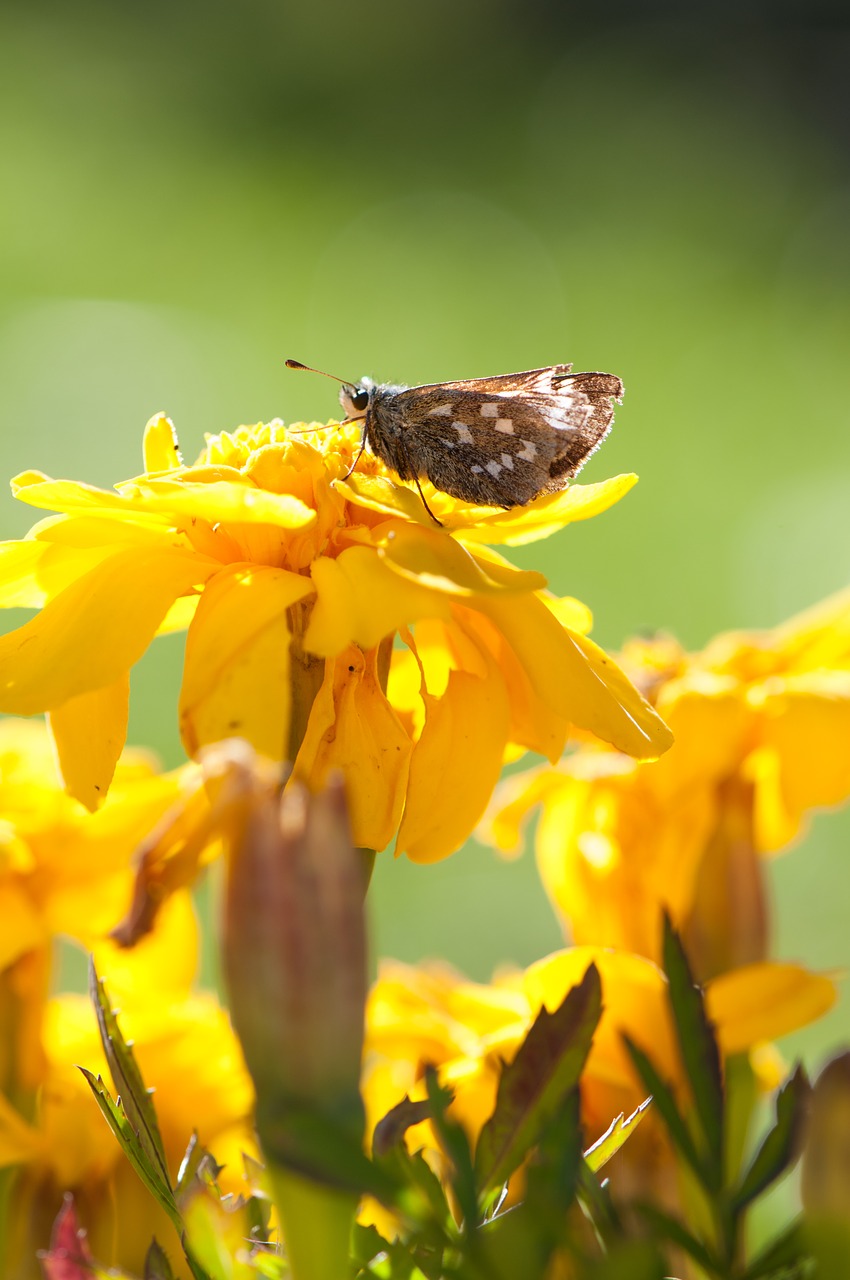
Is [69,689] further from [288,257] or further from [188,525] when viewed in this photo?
[288,257]

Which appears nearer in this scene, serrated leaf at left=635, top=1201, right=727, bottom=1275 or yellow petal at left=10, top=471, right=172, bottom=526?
serrated leaf at left=635, top=1201, right=727, bottom=1275

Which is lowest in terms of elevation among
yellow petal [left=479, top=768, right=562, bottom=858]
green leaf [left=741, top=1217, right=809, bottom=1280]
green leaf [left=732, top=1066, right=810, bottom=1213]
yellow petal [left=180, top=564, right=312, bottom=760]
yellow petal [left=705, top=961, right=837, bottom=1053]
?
yellow petal [left=705, top=961, right=837, bottom=1053]

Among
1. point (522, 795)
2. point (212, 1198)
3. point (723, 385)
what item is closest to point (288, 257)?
point (723, 385)

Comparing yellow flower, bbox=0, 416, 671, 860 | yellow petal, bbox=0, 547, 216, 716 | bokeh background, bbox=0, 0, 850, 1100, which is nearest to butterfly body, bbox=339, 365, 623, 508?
yellow flower, bbox=0, 416, 671, 860

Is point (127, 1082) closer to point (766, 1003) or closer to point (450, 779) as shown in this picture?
point (450, 779)

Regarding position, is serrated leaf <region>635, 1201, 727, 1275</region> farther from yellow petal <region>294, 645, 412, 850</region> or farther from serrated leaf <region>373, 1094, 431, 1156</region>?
yellow petal <region>294, 645, 412, 850</region>

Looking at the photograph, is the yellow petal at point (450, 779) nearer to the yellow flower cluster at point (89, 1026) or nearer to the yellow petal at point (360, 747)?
the yellow petal at point (360, 747)

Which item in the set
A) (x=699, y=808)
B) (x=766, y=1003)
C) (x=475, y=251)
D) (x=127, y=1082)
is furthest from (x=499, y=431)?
(x=475, y=251)
